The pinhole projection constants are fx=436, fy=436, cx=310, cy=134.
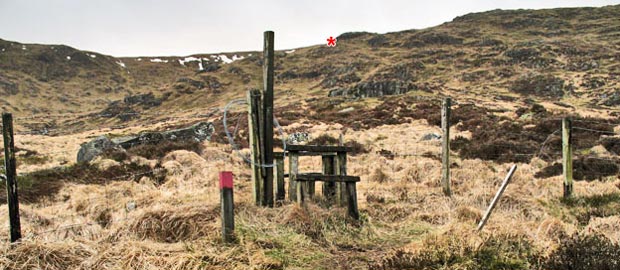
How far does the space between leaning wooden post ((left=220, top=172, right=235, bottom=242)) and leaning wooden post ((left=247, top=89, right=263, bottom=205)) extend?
1836mm

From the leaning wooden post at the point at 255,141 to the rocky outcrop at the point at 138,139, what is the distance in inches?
414

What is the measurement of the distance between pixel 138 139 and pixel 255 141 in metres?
12.9

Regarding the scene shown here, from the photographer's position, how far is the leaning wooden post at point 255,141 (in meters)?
6.89

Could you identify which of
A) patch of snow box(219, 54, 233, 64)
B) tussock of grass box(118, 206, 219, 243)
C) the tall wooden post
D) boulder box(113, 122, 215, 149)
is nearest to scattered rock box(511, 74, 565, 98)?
boulder box(113, 122, 215, 149)

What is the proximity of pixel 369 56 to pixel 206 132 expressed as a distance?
89173 millimetres

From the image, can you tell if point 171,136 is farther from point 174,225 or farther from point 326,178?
point 174,225

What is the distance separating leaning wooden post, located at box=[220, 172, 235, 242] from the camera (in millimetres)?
4924

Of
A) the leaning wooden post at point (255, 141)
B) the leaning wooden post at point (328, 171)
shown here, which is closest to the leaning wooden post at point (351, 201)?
the leaning wooden post at point (328, 171)

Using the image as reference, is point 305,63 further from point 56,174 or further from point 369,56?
point 56,174

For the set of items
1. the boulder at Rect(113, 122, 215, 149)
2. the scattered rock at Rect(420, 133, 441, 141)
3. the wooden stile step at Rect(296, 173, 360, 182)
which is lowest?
the scattered rock at Rect(420, 133, 441, 141)

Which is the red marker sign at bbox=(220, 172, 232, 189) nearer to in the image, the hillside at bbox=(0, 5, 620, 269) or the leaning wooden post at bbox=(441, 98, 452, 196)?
the hillside at bbox=(0, 5, 620, 269)

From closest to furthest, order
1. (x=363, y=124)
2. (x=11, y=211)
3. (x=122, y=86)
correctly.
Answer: (x=11, y=211) < (x=363, y=124) < (x=122, y=86)

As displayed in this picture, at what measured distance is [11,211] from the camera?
4.91 metres

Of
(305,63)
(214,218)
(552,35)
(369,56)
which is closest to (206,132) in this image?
(214,218)
